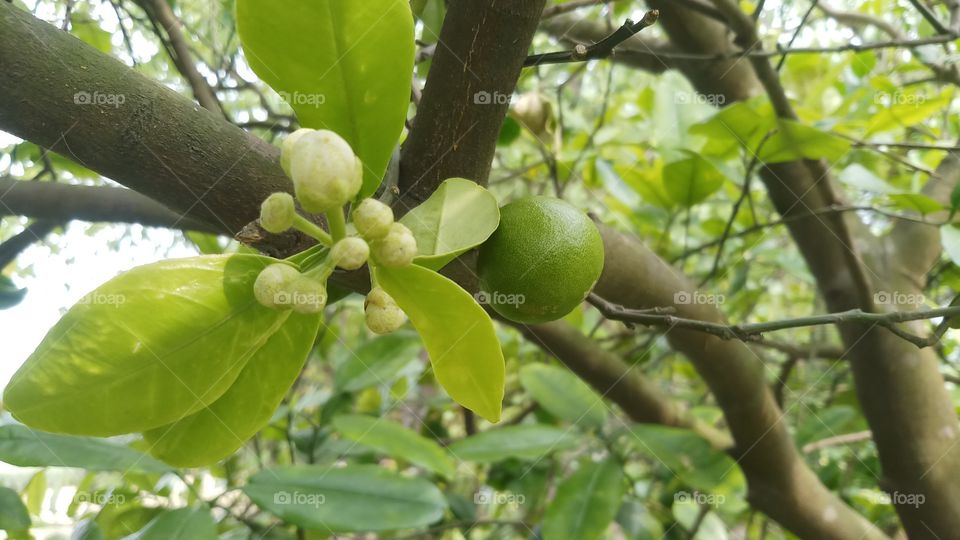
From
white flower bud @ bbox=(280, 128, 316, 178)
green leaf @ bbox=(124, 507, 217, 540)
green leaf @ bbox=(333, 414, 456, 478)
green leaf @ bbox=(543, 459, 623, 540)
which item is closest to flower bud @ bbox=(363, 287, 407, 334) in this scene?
white flower bud @ bbox=(280, 128, 316, 178)

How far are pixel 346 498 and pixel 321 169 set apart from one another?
0.61 m

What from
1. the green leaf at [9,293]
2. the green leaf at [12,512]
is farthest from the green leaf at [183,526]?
the green leaf at [9,293]

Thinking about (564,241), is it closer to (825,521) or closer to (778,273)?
(825,521)

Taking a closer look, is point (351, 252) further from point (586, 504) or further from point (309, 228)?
point (586, 504)

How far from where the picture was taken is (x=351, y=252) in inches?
15.7

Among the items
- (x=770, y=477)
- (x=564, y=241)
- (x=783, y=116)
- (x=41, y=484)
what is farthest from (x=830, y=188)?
(x=41, y=484)

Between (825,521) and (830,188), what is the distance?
0.59 m

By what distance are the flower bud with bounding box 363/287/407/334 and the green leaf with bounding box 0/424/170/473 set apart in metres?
0.52

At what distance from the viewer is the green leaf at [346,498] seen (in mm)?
829

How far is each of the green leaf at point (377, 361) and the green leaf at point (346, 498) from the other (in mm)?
271

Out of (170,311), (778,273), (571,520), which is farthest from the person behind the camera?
(778,273)

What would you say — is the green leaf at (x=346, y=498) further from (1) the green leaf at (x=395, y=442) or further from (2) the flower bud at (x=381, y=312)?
(2) the flower bud at (x=381, y=312)

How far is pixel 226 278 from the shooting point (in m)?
0.43

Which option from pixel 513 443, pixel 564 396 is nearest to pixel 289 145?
pixel 513 443
